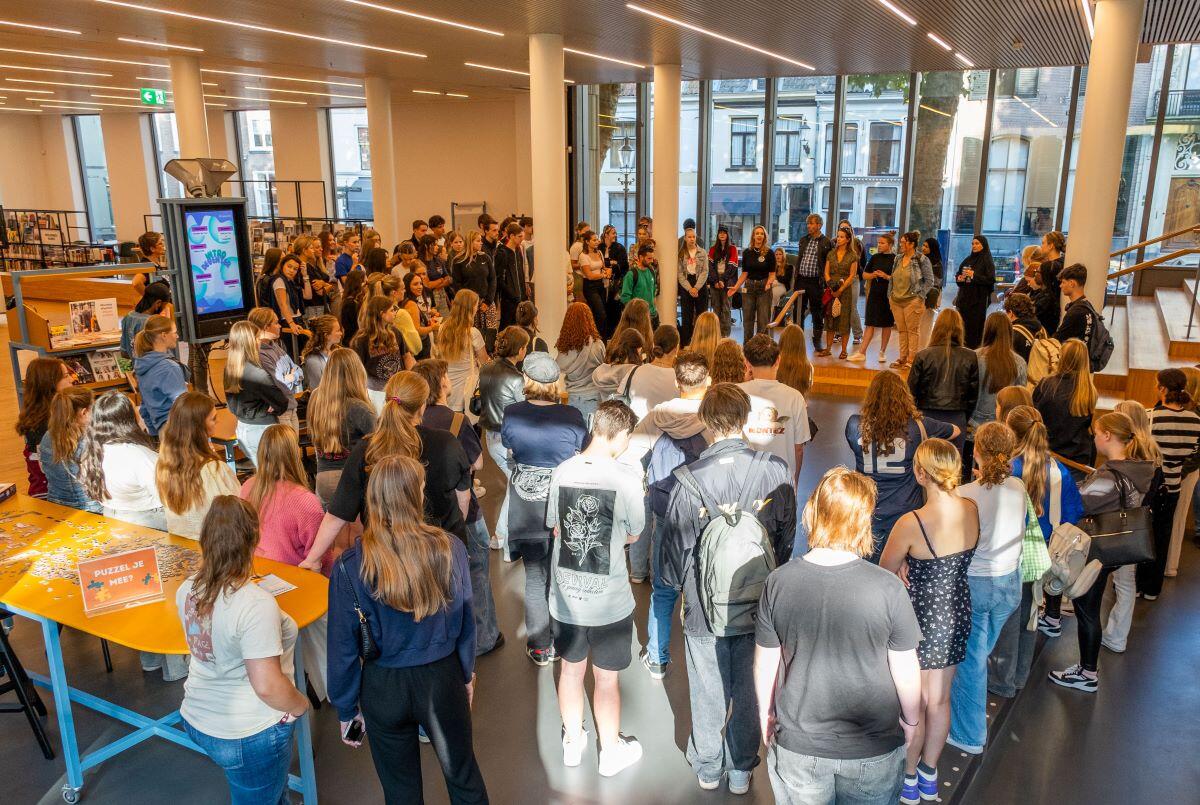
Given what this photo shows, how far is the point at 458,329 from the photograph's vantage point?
6.18 m

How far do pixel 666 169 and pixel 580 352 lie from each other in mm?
6963

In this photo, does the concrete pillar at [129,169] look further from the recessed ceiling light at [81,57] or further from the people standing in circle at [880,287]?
the people standing in circle at [880,287]


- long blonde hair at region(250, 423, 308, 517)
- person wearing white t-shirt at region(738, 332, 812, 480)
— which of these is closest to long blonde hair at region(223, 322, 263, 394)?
long blonde hair at region(250, 423, 308, 517)

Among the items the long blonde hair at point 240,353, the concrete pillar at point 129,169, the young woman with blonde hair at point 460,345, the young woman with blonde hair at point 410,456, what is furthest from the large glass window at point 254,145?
the young woman with blonde hair at point 410,456

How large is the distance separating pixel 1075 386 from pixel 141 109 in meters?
22.2

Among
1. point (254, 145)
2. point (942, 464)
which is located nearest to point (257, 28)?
point (942, 464)

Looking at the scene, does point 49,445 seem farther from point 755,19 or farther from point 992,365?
point 755,19

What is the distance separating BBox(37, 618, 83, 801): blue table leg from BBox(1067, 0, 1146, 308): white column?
Answer: 809 centimetres

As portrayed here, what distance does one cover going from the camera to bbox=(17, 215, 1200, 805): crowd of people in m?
2.58

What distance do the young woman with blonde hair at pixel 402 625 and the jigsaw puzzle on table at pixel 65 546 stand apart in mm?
1221

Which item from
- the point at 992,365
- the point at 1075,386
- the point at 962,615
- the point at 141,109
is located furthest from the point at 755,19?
the point at 141,109

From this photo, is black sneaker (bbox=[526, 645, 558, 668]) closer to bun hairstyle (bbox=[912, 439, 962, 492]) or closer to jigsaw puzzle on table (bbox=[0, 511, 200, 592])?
jigsaw puzzle on table (bbox=[0, 511, 200, 592])

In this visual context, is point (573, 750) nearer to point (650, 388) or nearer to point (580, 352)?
point (650, 388)

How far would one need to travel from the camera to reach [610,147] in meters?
17.2
